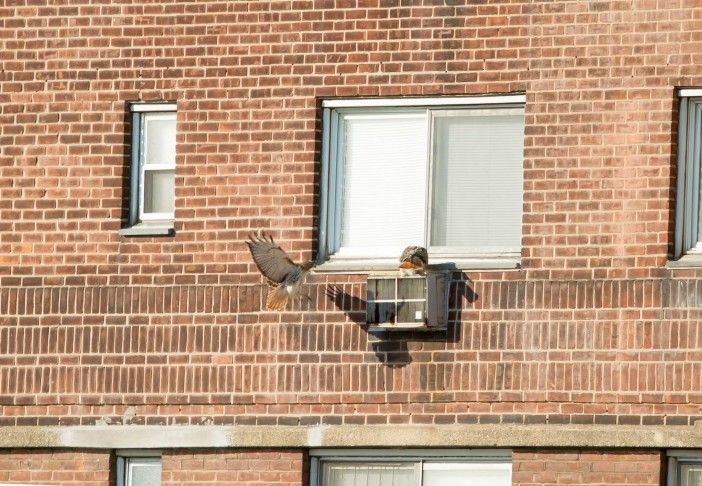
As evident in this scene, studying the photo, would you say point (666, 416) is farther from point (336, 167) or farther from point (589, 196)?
point (336, 167)

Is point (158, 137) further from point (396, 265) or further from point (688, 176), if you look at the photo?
point (688, 176)

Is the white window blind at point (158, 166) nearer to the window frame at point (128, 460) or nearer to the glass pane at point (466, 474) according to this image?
the window frame at point (128, 460)

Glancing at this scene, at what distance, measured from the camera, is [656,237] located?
17.0 meters

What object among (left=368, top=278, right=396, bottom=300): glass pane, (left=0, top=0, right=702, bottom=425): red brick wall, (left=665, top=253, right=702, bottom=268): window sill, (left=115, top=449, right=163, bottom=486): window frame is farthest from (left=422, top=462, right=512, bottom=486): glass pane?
(left=115, top=449, right=163, bottom=486): window frame

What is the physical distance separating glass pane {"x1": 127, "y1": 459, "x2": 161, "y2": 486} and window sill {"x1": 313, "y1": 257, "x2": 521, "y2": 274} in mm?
2145

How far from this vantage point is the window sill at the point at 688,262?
55.4ft

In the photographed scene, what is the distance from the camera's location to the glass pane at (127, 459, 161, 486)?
1800 cm

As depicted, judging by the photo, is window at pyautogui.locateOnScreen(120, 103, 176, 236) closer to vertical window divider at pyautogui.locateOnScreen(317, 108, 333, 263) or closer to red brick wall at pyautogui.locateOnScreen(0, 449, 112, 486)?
vertical window divider at pyautogui.locateOnScreen(317, 108, 333, 263)

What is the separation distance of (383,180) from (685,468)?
3.50 metres

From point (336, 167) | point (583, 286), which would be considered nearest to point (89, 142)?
point (336, 167)

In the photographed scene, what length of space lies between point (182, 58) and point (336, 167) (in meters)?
1.63

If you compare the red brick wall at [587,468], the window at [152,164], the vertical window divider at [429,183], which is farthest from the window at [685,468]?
the window at [152,164]

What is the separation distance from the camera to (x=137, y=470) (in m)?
18.0

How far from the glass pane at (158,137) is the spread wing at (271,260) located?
1.31m
